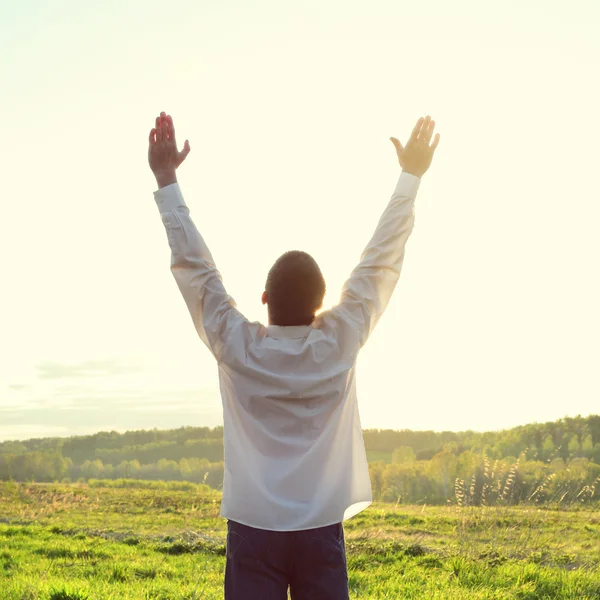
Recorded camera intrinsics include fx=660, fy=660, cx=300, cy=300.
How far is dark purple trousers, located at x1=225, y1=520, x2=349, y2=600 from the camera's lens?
2.66 m

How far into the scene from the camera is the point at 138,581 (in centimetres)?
756

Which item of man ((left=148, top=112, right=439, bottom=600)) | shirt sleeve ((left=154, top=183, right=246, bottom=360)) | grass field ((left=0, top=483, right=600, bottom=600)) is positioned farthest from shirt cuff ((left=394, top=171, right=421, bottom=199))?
grass field ((left=0, top=483, right=600, bottom=600))

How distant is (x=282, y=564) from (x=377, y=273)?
131 centimetres

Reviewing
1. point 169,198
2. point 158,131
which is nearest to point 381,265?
point 169,198

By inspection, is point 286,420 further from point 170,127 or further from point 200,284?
point 170,127

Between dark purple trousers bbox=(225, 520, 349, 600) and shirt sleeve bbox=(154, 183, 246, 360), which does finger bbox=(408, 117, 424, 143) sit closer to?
shirt sleeve bbox=(154, 183, 246, 360)

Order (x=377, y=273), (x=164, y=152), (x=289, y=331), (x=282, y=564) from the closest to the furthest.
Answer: (x=282, y=564) < (x=289, y=331) < (x=377, y=273) < (x=164, y=152)

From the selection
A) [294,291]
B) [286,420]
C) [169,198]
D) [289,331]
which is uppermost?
[169,198]

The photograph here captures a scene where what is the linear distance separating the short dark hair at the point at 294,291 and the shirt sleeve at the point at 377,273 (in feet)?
0.37

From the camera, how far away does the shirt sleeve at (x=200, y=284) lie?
281cm

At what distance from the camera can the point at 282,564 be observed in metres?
2.70

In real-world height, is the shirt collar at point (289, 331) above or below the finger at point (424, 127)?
below

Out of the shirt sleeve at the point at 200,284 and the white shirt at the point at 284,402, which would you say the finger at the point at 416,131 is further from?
the shirt sleeve at the point at 200,284

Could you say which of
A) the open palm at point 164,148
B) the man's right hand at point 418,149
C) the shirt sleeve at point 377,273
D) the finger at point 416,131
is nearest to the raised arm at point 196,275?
the open palm at point 164,148
